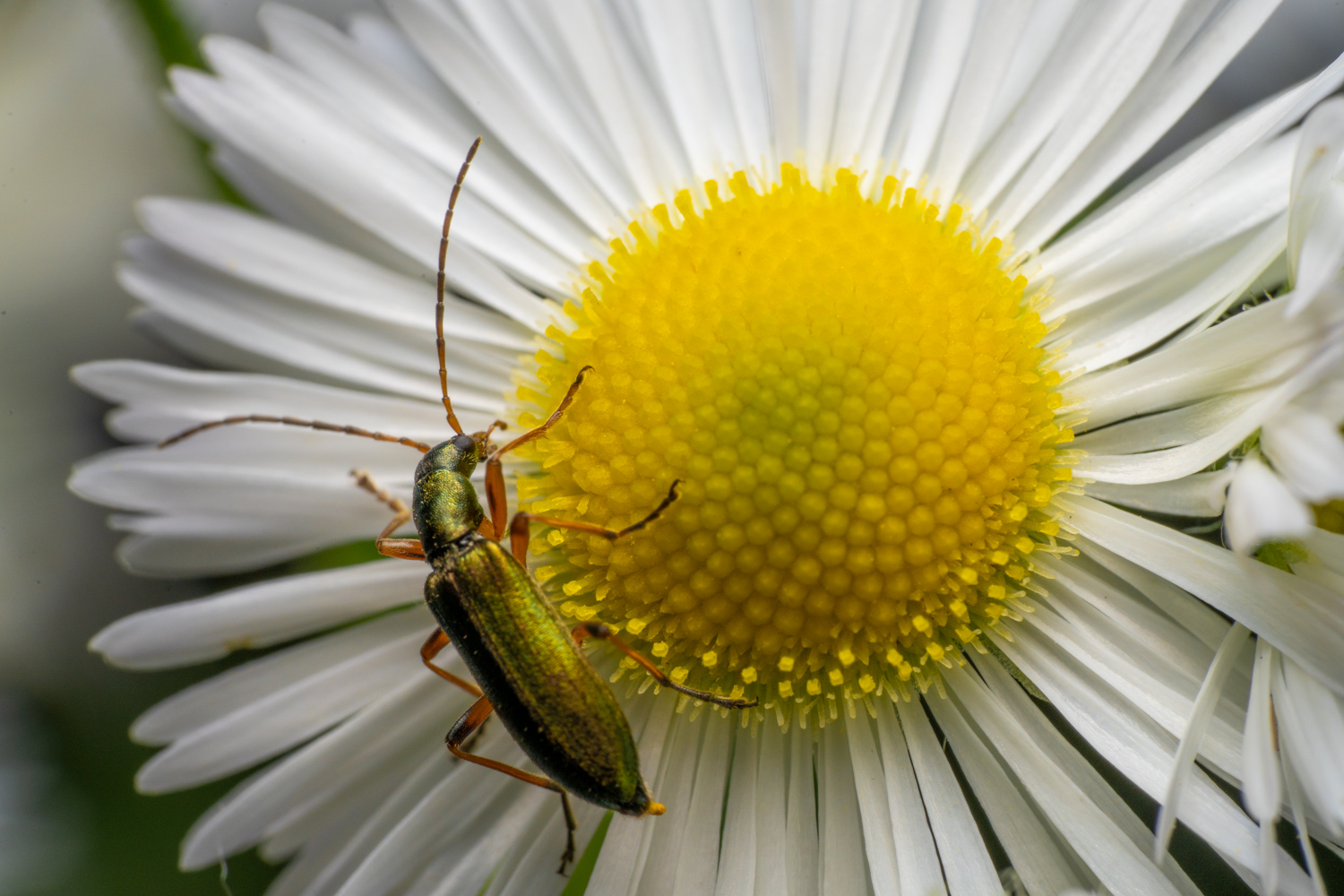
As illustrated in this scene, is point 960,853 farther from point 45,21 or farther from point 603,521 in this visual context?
point 45,21

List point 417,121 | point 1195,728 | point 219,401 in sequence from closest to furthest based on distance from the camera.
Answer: point 1195,728, point 219,401, point 417,121

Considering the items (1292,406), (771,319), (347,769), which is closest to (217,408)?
(347,769)

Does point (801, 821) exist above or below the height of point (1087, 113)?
below

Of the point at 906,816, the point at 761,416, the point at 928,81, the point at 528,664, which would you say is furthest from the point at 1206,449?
the point at 528,664

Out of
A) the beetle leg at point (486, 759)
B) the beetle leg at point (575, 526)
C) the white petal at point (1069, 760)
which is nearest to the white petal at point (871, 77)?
the beetle leg at point (575, 526)

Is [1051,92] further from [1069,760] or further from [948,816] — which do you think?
[948,816]

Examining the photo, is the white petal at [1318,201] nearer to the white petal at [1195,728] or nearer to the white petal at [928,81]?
the white petal at [1195,728]

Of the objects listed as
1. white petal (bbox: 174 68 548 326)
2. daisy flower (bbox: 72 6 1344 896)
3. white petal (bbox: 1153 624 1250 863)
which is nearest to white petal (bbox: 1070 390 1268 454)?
daisy flower (bbox: 72 6 1344 896)
